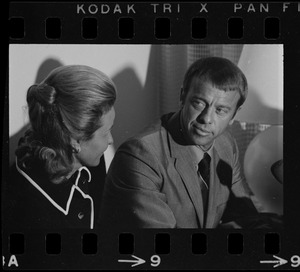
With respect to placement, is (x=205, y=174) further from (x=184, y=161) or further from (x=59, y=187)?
(x=59, y=187)

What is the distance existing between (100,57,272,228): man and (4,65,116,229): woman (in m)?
0.08

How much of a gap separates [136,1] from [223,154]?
1.94ft

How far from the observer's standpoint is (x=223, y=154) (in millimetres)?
5070

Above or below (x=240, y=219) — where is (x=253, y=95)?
above

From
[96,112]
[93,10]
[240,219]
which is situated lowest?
[240,219]

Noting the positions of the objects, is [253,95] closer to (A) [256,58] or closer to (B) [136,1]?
(A) [256,58]

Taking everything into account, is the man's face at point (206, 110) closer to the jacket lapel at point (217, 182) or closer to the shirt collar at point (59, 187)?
the jacket lapel at point (217, 182)

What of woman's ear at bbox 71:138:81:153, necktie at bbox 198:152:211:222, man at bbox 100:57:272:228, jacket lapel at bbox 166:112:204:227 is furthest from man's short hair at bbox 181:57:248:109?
woman's ear at bbox 71:138:81:153

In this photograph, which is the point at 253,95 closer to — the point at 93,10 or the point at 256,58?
the point at 256,58

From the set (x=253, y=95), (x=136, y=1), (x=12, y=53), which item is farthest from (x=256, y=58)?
(x=12, y=53)

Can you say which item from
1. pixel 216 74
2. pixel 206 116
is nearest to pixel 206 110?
pixel 206 116

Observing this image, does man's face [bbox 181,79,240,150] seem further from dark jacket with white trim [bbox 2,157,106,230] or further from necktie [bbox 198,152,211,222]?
dark jacket with white trim [bbox 2,157,106,230]

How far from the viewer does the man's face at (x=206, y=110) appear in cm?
503

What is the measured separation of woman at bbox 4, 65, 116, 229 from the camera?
5043 millimetres
